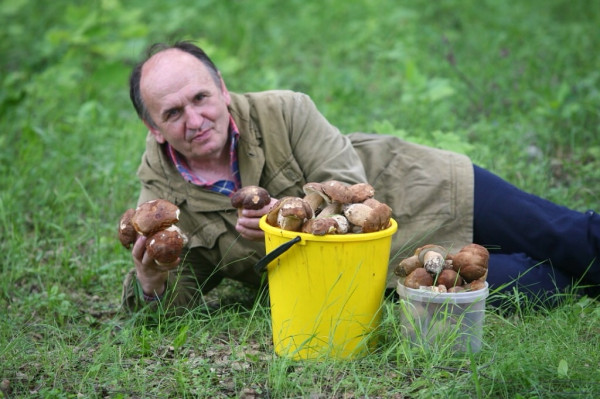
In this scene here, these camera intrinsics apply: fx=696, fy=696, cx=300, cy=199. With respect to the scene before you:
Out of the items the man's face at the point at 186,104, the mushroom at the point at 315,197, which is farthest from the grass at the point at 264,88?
the man's face at the point at 186,104

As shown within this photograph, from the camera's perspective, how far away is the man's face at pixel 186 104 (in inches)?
122

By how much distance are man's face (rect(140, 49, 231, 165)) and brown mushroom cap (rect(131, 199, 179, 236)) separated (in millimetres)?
413

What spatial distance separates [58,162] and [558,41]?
5.03 m

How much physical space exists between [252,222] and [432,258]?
0.74 metres

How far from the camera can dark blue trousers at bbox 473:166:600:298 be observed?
10.4ft

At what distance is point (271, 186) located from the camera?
3244 mm

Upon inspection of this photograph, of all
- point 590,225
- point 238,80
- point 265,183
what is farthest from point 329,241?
point 238,80

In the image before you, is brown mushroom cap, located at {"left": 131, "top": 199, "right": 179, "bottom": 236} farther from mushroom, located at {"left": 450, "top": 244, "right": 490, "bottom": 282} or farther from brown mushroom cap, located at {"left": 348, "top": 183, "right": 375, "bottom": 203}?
mushroom, located at {"left": 450, "top": 244, "right": 490, "bottom": 282}

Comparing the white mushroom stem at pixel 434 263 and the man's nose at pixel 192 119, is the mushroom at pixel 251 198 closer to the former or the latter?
the man's nose at pixel 192 119

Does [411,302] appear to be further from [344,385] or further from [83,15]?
[83,15]

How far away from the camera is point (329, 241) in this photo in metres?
2.57

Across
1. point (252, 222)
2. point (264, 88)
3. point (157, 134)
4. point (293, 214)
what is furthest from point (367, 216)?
point (264, 88)

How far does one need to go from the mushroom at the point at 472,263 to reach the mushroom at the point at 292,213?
597 millimetres

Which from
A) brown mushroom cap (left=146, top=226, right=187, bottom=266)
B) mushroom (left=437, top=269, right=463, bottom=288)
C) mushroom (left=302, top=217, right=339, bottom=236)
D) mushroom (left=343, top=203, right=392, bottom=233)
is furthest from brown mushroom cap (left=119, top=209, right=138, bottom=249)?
mushroom (left=437, top=269, right=463, bottom=288)
